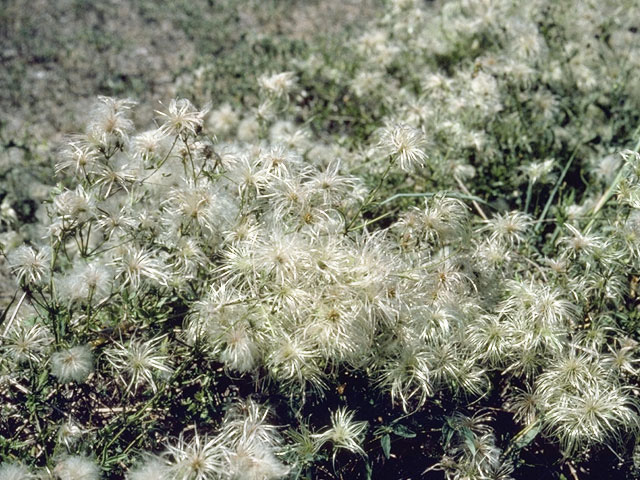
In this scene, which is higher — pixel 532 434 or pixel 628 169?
pixel 628 169

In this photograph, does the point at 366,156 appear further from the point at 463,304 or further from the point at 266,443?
the point at 266,443

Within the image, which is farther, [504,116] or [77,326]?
[504,116]

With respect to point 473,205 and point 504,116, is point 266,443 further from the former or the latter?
point 504,116

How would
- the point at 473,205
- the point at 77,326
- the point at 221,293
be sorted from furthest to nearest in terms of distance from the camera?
1. the point at 473,205
2. the point at 77,326
3. the point at 221,293

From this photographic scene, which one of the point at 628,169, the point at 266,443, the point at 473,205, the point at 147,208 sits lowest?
the point at 473,205

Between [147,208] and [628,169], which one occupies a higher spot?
[628,169]

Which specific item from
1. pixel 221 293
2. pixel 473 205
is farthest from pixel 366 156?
pixel 221 293

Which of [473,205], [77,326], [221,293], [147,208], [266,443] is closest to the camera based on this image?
[266,443]

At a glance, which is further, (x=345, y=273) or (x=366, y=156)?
(x=366, y=156)

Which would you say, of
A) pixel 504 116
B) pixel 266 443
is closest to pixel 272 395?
pixel 266 443
